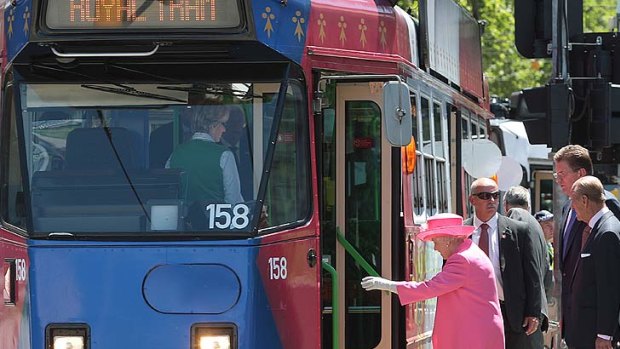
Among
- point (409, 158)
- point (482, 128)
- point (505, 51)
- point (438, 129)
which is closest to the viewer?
point (409, 158)

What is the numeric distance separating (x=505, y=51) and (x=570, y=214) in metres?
26.1

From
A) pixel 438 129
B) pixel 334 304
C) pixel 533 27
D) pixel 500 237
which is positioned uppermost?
pixel 533 27

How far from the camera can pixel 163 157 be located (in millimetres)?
8164

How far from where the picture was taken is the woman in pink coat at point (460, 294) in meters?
7.93

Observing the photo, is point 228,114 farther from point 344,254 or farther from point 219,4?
point 344,254

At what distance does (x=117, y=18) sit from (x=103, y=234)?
4.20 feet

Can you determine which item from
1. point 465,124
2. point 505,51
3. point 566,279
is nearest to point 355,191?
point 566,279

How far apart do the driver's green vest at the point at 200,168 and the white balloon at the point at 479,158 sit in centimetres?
437

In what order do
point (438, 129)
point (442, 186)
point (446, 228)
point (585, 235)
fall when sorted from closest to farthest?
point (446, 228) < point (585, 235) < point (438, 129) < point (442, 186)

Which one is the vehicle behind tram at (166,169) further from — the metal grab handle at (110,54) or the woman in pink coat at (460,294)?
the woman in pink coat at (460,294)

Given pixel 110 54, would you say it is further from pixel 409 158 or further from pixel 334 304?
pixel 409 158

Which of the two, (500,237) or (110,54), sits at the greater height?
(110,54)

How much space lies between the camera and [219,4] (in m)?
8.15

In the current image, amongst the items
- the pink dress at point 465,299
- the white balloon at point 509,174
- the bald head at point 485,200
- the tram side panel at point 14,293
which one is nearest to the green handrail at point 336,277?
the pink dress at point 465,299
